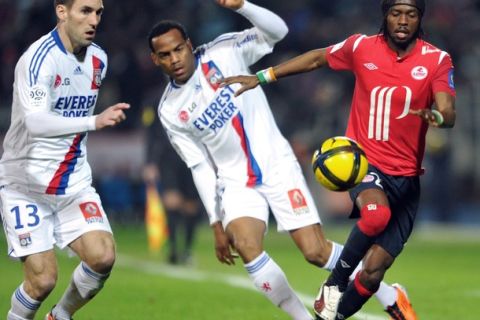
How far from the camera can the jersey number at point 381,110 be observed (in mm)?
8492

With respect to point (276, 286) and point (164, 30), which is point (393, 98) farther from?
point (164, 30)

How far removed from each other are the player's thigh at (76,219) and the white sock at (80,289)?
0.74 feet

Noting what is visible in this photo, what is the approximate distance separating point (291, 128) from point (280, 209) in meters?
13.6

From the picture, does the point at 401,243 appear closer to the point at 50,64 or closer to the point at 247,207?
the point at 247,207

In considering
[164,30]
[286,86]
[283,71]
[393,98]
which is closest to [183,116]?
[164,30]

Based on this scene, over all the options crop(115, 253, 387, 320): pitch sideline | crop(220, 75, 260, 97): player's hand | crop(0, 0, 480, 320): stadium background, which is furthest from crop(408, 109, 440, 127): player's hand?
crop(0, 0, 480, 320): stadium background

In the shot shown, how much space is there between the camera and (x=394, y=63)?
8555mm

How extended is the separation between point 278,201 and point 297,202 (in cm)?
15

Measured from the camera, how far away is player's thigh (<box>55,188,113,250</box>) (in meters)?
8.69

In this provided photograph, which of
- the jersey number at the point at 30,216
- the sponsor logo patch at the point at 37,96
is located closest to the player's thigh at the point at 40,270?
the jersey number at the point at 30,216

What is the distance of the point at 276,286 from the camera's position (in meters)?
8.82

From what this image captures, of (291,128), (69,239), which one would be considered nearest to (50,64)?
(69,239)

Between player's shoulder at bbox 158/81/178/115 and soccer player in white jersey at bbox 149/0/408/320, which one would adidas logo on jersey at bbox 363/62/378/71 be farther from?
player's shoulder at bbox 158/81/178/115

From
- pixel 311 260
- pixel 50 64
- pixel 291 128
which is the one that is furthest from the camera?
pixel 291 128
